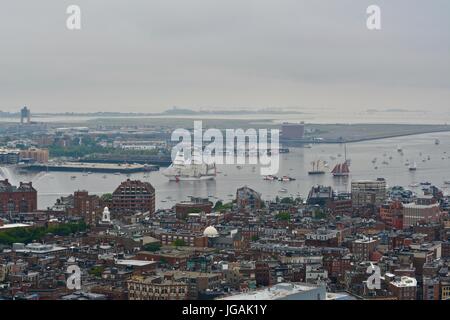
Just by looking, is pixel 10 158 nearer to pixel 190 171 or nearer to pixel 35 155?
pixel 35 155

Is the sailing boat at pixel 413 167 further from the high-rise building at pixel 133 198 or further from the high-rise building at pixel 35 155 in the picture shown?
the high-rise building at pixel 133 198

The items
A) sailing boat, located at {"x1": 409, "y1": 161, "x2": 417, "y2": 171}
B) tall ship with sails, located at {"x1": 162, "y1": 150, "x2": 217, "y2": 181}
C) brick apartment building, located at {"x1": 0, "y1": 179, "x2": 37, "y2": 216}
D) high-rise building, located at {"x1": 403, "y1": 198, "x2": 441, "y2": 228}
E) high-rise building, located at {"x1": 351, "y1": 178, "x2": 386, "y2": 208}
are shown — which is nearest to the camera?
high-rise building, located at {"x1": 403, "y1": 198, "x2": 441, "y2": 228}

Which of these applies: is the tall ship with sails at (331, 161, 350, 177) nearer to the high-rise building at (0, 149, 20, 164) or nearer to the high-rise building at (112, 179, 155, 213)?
the high-rise building at (112, 179, 155, 213)

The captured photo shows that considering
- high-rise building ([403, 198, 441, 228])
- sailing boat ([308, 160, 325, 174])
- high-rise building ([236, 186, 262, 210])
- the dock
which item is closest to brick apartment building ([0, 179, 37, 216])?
high-rise building ([236, 186, 262, 210])

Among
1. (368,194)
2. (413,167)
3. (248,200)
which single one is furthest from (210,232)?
(413,167)

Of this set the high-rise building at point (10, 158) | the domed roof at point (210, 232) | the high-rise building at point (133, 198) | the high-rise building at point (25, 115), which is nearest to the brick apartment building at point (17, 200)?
the high-rise building at point (133, 198)

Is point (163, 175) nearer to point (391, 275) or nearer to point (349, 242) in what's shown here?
point (349, 242)
